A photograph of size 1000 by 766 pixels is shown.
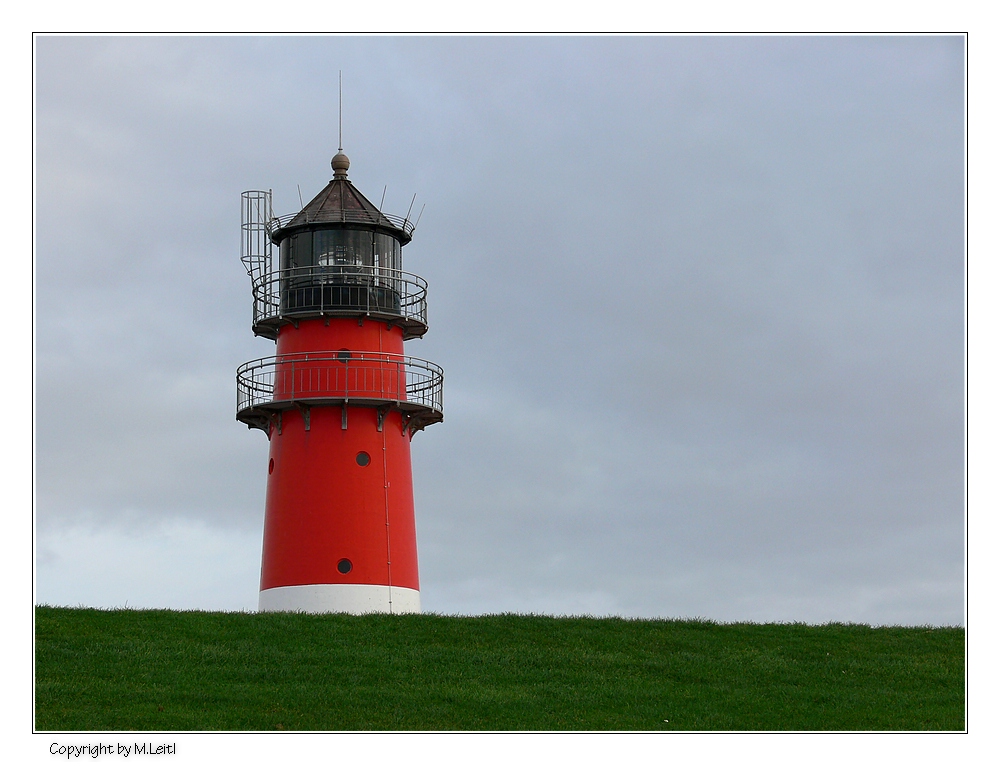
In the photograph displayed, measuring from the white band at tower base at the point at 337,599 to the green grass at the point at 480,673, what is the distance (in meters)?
3.47

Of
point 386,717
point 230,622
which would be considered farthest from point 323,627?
point 386,717

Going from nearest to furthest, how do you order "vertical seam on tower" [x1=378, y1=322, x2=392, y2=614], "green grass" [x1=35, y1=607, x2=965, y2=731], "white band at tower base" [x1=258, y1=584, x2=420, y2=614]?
"green grass" [x1=35, y1=607, x2=965, y2=731] → "white band at tower base" [x1=258, y1=584, x2=420, y2=614] → "vertical seam on tower" [x1=378, y1=322, x2=392, y2=614]

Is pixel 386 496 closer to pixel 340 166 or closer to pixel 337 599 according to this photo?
pixel 337 599

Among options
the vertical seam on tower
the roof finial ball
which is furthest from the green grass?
the roof finial ball

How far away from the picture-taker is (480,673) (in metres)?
29.3

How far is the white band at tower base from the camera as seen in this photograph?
121 ft

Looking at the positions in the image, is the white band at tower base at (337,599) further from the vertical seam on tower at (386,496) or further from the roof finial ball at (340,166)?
the roof finial ball at (340,166)

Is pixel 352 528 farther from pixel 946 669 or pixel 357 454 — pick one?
pixel 946 669

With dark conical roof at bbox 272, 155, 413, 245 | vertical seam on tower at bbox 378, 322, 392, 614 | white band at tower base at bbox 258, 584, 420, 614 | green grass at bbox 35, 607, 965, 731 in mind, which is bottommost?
green grass at bbox 35, 607, 965, 731

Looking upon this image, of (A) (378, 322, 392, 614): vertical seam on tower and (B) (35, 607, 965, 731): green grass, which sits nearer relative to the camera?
(B) (35, 607, 965, 731): green grass

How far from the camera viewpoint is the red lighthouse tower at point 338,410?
37.4 m

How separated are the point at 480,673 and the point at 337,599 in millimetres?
8308

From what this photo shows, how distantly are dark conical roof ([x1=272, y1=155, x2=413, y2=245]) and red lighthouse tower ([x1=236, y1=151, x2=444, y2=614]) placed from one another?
0.04 meters

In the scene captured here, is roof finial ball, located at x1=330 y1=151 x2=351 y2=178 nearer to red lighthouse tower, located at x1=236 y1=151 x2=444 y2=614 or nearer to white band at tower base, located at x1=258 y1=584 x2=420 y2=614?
red lighthouse tower, located at x1=236 y1=151 x2=444 y2=614
